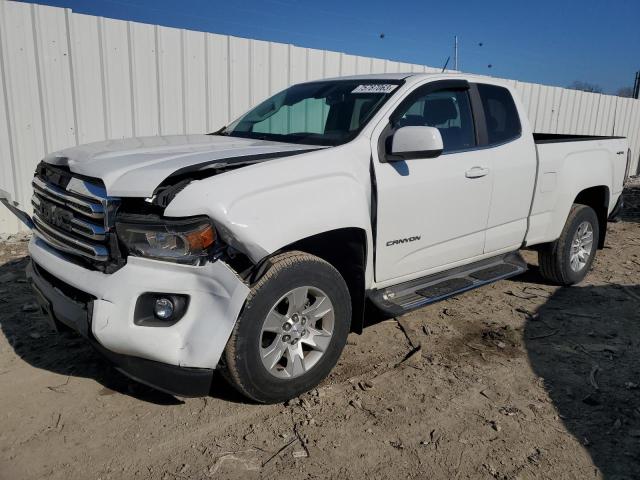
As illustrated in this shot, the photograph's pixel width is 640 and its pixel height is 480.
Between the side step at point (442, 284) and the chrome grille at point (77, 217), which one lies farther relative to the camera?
the side step at point (442, 284)

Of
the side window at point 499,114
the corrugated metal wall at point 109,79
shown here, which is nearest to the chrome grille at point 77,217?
the side window at point 499,114

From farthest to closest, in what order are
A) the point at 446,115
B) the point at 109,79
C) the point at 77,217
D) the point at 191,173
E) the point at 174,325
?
1. the point at 109,79
2. the point at 446,115
3. the point at 77,217
4. the point at 191,173
5. the point at 174,325

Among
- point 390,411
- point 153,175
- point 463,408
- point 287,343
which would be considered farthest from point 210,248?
point 463,408

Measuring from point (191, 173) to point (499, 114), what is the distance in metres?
2.82

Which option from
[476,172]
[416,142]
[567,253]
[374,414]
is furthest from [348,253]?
[567,253]

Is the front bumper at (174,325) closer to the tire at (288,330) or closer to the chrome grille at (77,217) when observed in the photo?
the tire at (288,330)

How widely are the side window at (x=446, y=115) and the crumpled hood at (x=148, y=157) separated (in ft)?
3.03

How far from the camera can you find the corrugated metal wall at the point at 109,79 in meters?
5.96

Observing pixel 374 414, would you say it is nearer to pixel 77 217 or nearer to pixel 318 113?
pixel 77 217

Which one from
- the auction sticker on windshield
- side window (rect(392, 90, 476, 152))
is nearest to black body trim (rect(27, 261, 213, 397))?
side window (rect(392, 90, 476, 152))

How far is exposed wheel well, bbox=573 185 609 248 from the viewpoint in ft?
17.4

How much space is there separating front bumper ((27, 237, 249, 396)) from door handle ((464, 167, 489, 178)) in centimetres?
205

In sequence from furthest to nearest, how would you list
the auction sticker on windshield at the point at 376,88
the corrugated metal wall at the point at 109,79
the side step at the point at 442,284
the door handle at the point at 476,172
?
the corrugated metal wall at the point at 109,79
the door handle at the point at 476,172
the auction sticker on windshield at the point at 376,88
the side step at the point at 442,284

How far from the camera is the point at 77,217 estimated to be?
9.05ft
